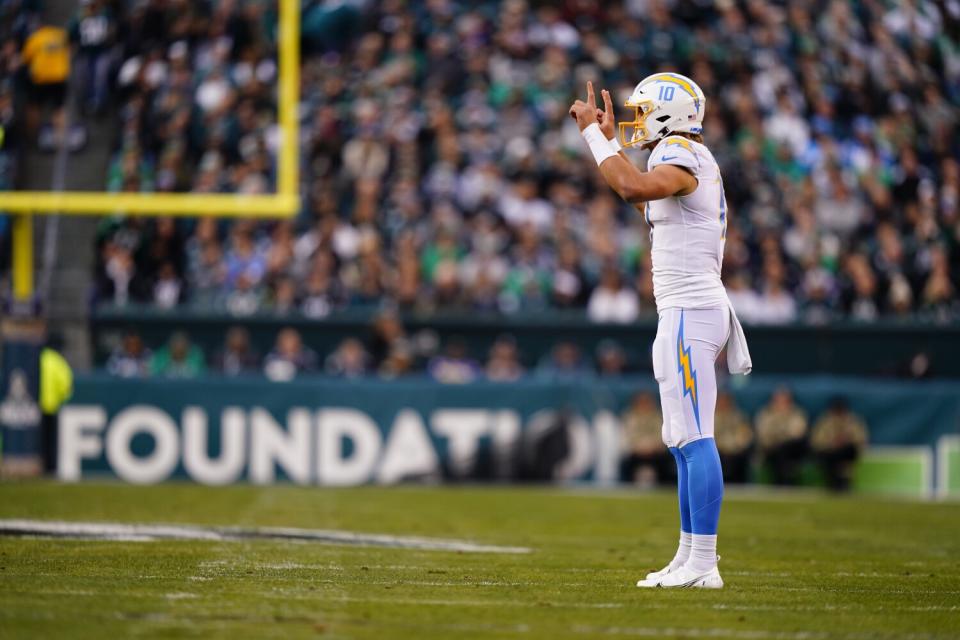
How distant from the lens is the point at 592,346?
16.0 metres

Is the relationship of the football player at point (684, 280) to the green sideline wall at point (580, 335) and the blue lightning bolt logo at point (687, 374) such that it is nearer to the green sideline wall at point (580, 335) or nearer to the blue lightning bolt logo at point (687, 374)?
the blue lightning bolt logo at point (687, 374)

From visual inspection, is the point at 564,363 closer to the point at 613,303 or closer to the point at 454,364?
the point at 613,303

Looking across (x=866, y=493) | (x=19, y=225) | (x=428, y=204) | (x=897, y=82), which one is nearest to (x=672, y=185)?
(x=19, y=225)

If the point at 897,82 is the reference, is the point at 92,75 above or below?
below

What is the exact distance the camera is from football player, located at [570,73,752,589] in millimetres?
6125

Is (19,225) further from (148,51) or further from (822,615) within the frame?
(822,615)

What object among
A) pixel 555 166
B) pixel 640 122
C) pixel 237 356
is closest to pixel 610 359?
pixel 555 166

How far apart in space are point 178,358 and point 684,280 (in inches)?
405

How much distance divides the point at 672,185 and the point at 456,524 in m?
4.17

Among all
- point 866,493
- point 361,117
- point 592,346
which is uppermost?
point 361,117

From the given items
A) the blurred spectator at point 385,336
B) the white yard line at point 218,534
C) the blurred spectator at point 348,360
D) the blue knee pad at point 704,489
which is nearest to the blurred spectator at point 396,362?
the blurred spectator at point 385,336

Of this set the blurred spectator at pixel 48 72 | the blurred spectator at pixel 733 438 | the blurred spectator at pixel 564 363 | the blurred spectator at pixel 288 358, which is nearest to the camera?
the blurred spectator at pixel 48 72

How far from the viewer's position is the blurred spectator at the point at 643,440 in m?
15.0

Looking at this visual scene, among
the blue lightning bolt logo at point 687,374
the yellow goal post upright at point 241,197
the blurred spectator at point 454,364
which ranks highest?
the yellow goal post upright at point 241,197
